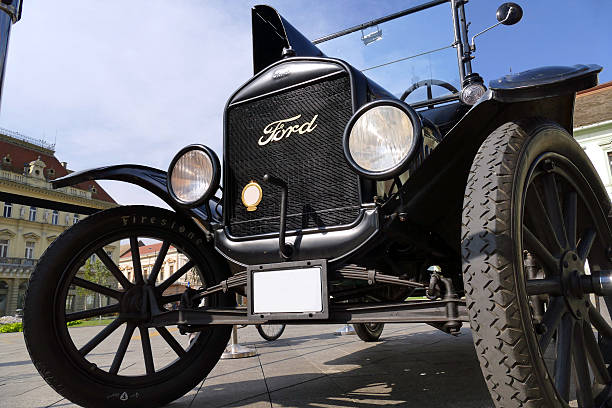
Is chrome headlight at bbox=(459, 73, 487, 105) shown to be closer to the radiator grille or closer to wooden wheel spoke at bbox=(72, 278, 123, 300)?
the radiator grille

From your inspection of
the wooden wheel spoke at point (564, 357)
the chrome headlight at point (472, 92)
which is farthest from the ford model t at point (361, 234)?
the chrome headlight at point (472, 92)

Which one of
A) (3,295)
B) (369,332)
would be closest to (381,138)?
(369,332)

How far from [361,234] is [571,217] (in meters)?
0.84

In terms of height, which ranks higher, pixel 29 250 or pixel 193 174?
pixel 29 250

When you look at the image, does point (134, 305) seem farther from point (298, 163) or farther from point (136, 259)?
point (298, 163)

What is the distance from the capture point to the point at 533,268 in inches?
78.5

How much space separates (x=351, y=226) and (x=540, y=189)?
A: 809 mm

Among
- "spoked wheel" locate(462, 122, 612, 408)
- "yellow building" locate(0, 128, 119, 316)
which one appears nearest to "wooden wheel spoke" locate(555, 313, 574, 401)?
"spoked wheel" locate(462, 122, 612, 408)

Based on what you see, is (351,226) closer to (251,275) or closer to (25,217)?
(251,275)

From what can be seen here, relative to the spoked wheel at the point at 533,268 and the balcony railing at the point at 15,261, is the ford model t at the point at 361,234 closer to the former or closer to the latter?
the spoked wheel at the point at 533,268

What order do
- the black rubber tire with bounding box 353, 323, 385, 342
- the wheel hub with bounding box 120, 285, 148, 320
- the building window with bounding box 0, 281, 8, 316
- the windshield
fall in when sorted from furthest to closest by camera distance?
the building window with bounding box 0, 281, 8, 316, the black rubber tire with bounding box 353, 323, 385, 342, the windshield, the wheel hub with bounding box 120, 285, 148, 320

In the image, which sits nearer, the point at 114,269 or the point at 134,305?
the point at 134,305

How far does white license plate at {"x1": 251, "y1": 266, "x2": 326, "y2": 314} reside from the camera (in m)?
1.69

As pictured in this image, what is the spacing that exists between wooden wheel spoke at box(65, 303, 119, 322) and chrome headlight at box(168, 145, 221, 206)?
610 millimetres
